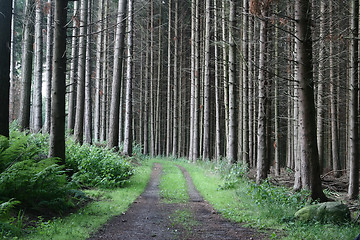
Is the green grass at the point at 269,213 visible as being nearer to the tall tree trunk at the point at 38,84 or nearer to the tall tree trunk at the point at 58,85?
the tall tree trunk at the point at 58,85

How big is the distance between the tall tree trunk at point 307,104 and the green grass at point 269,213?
2.21 feet

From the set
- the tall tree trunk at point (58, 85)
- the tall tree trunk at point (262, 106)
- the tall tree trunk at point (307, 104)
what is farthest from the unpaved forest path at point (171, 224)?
the tall tree trunk at point (262, 106)

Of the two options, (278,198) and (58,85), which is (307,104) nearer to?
(278,198)

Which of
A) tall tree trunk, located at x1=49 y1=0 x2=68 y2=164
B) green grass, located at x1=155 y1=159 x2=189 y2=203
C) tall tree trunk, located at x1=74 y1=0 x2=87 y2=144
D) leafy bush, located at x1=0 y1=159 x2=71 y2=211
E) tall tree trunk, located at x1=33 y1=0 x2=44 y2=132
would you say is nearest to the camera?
leafy bush, located at x1=0 y1=159 x2=71 y2=211

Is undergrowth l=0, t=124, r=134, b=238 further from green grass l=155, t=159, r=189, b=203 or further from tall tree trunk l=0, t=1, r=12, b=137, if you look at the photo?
green grass l=155, t=159, r=189, b=203

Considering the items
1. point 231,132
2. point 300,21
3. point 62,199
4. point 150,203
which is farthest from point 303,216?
point 231,132

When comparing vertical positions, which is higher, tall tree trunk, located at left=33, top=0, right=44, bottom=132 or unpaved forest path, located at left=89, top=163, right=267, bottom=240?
tall tree trunk, located at left=33, top=0, right=44, bottom=132

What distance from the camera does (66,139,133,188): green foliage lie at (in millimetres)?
10508

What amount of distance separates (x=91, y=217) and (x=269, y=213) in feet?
13.6

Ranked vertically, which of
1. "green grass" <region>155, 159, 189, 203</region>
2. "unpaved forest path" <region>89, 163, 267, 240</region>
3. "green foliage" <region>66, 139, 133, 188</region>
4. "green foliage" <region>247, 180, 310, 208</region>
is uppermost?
"green foliage" <region>66, 139, 133, 188</region>

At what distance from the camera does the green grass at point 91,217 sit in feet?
17.7

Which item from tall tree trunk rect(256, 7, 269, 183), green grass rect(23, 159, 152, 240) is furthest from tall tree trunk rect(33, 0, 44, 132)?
tall tree trunk rect(256, 7, 269, 183)

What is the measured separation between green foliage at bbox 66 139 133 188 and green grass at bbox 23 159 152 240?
56 cm

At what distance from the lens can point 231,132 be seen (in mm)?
14633
